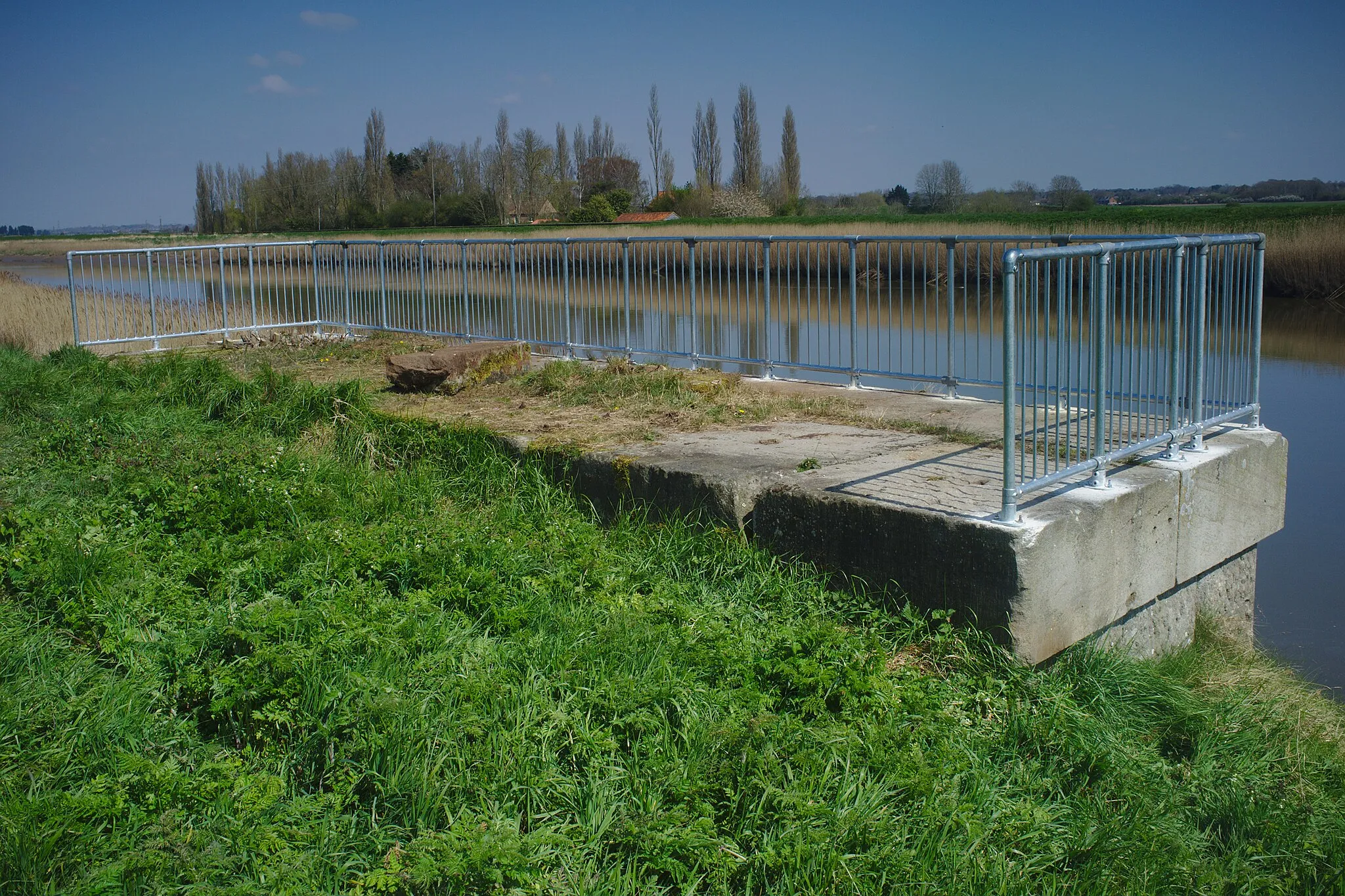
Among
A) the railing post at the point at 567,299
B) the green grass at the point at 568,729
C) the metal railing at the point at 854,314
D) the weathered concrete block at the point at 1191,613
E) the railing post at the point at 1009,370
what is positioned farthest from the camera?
the railing post at the point at 567,299

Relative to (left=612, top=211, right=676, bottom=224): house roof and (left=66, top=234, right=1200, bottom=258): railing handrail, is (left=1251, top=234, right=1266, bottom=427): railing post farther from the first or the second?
(left=612, top=211, right=676, bottom=224): house roof

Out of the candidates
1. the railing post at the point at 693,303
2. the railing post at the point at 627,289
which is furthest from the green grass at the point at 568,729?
the railing post at the point at 627,289

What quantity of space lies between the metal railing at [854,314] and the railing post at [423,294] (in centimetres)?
4

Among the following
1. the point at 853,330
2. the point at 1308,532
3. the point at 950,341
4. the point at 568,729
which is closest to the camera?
the point at 568,729

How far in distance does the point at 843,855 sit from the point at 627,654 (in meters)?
1.41

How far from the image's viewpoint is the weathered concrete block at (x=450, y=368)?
950cm

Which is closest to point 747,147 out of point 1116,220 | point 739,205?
point 739,205

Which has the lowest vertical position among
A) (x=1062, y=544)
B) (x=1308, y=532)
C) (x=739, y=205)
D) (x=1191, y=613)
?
(x=1308, y=532)

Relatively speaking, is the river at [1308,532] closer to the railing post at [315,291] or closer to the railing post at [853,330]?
the railing post at [853,330]

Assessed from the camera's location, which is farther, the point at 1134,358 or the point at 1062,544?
the point at 1134,358

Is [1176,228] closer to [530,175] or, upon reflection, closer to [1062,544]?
[1062,544]

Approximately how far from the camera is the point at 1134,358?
638cm

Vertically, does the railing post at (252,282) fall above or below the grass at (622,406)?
above

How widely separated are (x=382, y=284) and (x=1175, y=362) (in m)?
11.2
